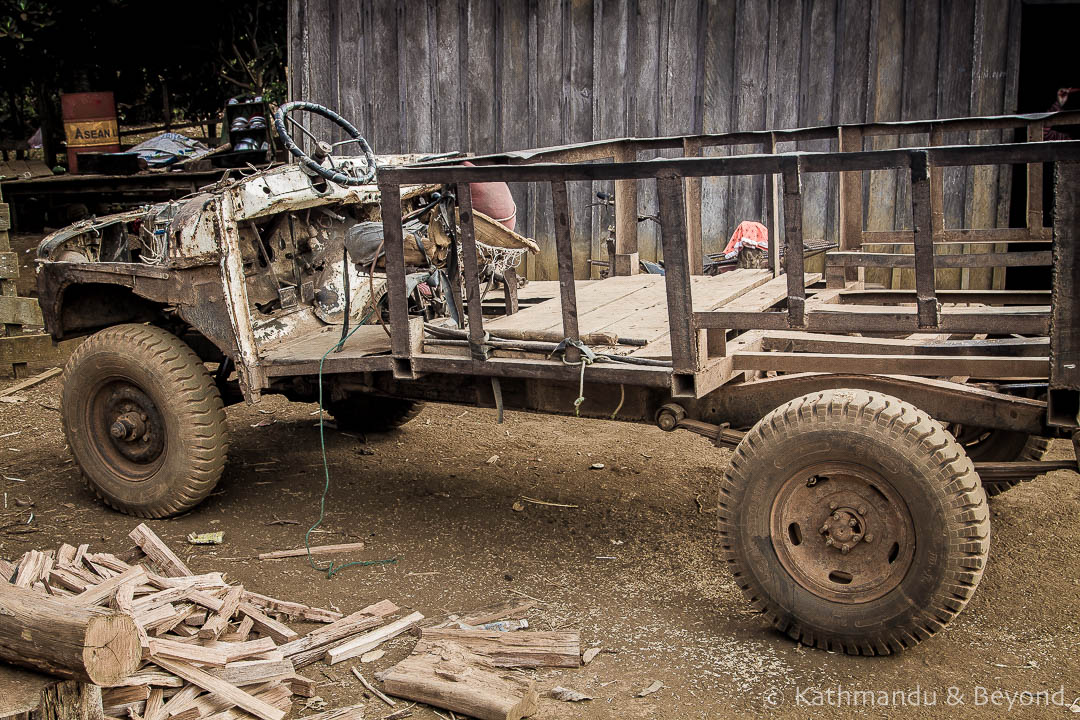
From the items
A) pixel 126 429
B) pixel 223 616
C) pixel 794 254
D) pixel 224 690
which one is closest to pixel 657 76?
pixel 794 254

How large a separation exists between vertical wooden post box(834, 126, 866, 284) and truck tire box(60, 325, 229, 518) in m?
3.53

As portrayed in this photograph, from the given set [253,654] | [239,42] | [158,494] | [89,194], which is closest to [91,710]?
[253,654]

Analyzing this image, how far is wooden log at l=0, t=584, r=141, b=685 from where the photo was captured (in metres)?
2.91

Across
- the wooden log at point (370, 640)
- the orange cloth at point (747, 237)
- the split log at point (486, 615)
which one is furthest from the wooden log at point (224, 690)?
the orange cloth at point (747, 237)

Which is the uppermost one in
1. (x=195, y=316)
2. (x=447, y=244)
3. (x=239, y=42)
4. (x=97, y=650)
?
(x=239, y=42)

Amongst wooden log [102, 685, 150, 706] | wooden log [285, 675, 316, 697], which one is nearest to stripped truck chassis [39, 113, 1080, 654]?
wooden log [285, 675, 316, 697]

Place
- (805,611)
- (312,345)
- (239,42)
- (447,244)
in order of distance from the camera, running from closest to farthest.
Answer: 1. (805,611)
2. (447,244)
3. (312,345)
4. (239,42)

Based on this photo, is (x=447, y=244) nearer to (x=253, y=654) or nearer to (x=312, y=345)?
(x=312, y=345)

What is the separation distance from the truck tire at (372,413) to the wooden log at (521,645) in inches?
112

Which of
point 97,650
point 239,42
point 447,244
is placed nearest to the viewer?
point 97,650

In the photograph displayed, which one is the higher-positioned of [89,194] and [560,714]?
[89,194]

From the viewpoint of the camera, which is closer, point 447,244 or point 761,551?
point 761,551

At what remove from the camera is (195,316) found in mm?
4984

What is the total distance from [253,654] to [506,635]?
3.23 feet
